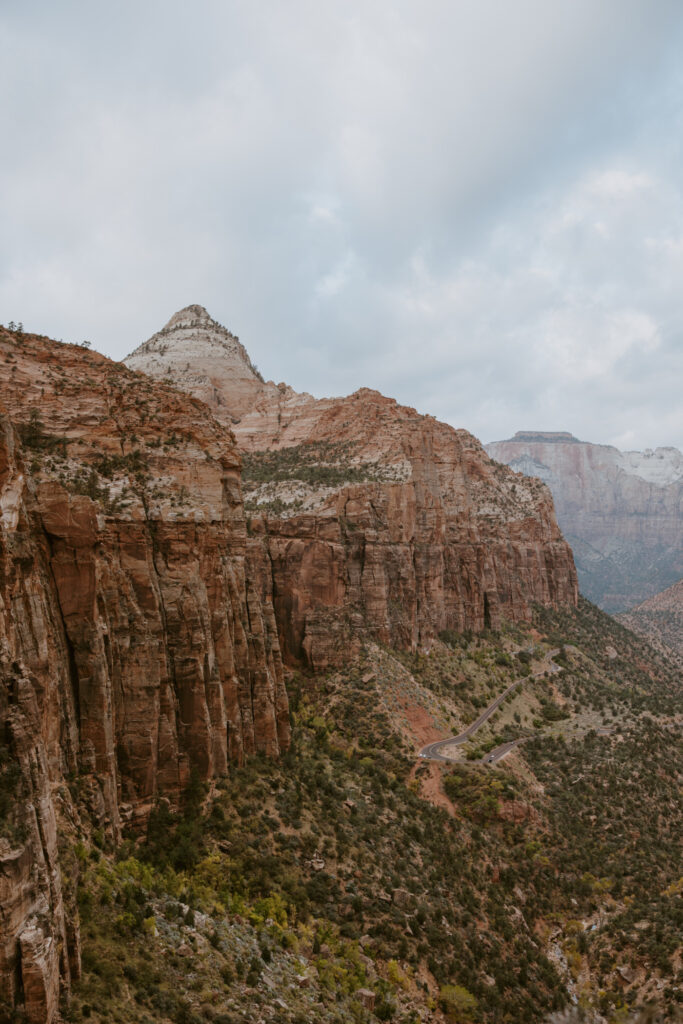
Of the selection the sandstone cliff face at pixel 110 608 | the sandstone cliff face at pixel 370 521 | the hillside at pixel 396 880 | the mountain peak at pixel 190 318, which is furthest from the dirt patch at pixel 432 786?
the mountain peak at pixel 190 318

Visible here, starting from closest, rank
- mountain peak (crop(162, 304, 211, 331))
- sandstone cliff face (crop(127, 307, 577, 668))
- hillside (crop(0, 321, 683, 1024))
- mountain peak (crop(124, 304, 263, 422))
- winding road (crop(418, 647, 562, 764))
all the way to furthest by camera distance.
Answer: hillside (crop(0, 321, 683, 1024)) < winding road (crop(418, 647, 562, 764)) < sandstone cliff face (crop(127, 307, 577, 668)) < mountain peak (crop(124, 304, 263, 422)) < mountain peak (crop(162, 304, 211, 331))

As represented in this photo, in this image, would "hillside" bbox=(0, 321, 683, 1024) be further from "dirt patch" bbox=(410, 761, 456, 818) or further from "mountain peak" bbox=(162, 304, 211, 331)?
"mountain peak" bbox=(162, 304, 211, 331)

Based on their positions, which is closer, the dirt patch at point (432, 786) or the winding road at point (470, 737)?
the dirt patch at point (432, 786)

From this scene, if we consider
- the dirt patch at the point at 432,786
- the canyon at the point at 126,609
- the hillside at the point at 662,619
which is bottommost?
the hillside at the point at 662,619

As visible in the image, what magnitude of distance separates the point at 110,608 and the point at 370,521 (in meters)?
38.9

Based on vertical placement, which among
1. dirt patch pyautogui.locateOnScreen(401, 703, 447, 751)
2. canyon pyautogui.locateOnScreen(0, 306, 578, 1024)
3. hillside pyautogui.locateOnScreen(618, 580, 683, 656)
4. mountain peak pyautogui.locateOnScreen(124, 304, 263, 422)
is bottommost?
hillside pyautogui.locateOnScreen(618, 580, 683, 656)

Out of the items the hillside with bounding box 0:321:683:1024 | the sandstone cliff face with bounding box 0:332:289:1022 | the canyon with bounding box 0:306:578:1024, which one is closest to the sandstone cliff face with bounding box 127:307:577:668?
the canyon with bounding box 0:306:578:1024

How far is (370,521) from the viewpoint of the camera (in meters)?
63.8

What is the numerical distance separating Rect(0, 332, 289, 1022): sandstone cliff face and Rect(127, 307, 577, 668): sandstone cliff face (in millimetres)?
20262

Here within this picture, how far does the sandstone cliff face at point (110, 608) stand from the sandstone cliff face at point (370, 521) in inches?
798

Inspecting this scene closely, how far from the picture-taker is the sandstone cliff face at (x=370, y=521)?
59.1 m

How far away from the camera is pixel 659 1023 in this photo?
3034cm

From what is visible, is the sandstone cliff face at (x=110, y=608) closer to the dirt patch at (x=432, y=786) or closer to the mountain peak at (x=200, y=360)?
the dirt patch at (x=432, y=786)

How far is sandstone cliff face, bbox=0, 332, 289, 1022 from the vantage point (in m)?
→ 16.7
